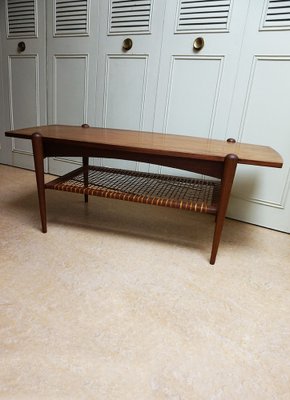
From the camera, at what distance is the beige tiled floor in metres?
0.77

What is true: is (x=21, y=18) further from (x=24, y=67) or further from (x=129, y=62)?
(x=129, y=62)

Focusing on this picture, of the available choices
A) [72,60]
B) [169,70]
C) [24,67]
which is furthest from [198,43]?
[24,67]

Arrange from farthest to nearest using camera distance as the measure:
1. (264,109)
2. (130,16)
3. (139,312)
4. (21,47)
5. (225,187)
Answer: (21,47), (130,16), (264,109), (225,187), (139,312)

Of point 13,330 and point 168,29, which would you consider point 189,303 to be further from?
point 168,29

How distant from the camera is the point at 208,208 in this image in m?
1.26

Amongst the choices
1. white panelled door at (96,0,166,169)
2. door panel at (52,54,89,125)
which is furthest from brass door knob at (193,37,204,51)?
door panel at (52,54,89,125)

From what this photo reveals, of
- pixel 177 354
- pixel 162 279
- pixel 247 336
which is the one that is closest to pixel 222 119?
pixel 162 279

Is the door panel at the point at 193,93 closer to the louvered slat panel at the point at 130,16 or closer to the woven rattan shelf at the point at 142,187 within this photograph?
the louvered slat panel at the point at 130,16

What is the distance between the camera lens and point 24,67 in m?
2.45

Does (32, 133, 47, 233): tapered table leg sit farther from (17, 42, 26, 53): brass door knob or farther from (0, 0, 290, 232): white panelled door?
(17, 42, 26, 53): brass door knob

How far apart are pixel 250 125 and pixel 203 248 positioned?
0.85m

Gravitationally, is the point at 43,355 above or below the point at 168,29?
below

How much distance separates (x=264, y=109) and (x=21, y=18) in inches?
83.8

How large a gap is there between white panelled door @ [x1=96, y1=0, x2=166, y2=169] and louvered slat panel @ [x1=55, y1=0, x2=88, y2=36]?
16 cm
